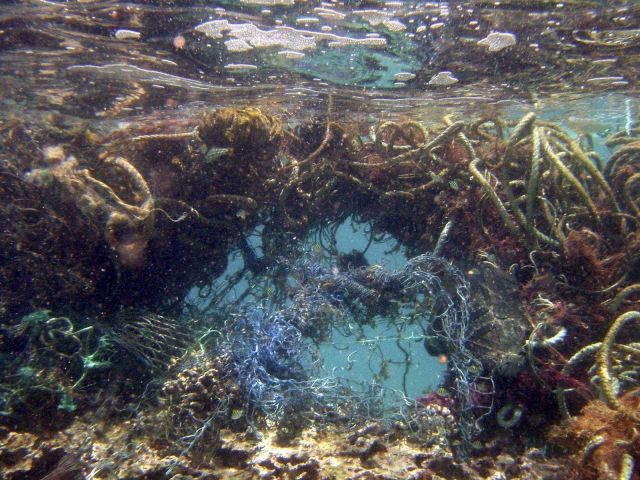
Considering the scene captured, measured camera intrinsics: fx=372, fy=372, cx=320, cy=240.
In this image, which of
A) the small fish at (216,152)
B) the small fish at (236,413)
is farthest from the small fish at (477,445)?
the small fish at (216,152)

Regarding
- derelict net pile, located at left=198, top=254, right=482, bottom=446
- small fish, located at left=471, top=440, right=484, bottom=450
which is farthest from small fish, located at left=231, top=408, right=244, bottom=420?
small fish, located at left=471, top=440, right=484, bottom=450

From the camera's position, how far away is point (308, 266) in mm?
5867

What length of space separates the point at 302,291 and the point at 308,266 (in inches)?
19.4

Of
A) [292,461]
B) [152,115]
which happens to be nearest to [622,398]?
[292,461]

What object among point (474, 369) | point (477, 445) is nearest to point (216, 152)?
point (474, 369)

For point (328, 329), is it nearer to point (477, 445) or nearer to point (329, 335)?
point (329, 335)

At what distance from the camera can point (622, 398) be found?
335 cm

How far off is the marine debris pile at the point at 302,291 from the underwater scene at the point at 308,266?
0.03m

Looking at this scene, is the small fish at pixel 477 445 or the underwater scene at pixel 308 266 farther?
the small fish at pixel 477 445

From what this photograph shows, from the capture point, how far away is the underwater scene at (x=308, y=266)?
4102 mm

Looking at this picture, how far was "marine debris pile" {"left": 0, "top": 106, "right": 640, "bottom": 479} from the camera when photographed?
4.14 m

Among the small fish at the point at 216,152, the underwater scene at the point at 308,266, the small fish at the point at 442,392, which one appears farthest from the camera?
the small fish at the point at 216,152

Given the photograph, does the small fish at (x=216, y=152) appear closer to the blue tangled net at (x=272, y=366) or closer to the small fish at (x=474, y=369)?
the blue tangled net at (x=272, y=366)

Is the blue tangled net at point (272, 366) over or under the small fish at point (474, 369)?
under
